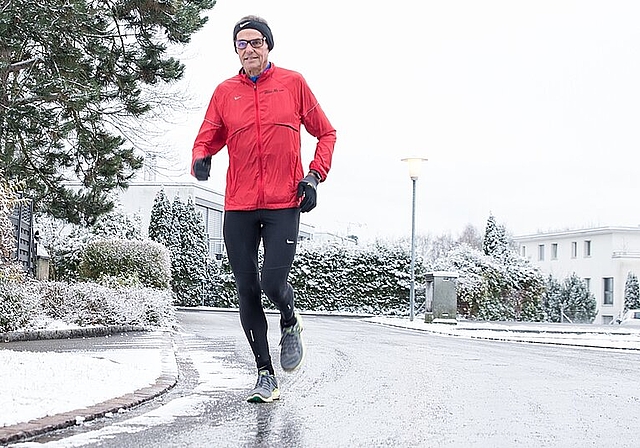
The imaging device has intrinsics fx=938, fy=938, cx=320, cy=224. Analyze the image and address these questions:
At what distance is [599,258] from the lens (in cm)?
6112

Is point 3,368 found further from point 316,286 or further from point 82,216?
point 316,286

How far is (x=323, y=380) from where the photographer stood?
631 cm

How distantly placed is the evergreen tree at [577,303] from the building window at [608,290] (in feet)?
45.6

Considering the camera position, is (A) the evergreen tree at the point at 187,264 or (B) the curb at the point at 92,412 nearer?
(B) the curb at the point at 92,412

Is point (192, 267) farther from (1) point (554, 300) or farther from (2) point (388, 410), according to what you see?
(2) point (388, 410)

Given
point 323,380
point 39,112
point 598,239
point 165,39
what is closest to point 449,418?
point 323,380

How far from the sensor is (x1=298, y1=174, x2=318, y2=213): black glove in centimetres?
496

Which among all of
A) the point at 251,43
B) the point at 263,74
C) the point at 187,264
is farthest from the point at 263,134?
the point at 187,264

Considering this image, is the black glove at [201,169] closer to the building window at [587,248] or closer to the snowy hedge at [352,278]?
the snowy hedge at [352,278]

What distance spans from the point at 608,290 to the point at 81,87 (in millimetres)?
50052

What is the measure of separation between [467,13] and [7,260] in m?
6.98

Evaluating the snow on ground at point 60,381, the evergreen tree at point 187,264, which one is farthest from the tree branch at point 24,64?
the evergreen tree at point 187,264

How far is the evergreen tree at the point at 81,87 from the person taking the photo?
14.8 meters

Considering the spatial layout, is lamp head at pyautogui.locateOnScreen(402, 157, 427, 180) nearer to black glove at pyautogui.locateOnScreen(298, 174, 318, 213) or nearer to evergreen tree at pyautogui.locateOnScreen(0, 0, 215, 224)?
evergreen tree at pyautogui.locateOnScreen(0, 0, 215, 224)
